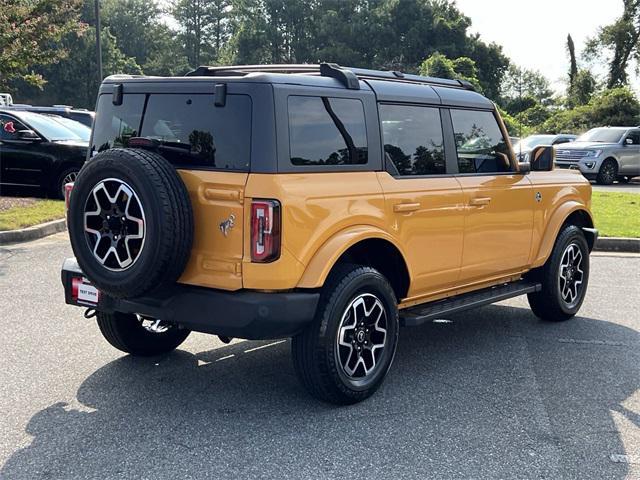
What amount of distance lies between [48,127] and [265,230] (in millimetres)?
10542

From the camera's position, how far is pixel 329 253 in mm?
4117

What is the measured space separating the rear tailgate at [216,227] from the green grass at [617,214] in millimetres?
7828

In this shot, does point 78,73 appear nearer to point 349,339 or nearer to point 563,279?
point 563,279

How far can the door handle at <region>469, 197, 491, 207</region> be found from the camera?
5273 mm

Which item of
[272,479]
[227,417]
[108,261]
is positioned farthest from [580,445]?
[108,261]

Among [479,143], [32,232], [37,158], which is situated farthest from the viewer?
[37,158]

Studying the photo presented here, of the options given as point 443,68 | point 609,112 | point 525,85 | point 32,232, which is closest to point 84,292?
point 32,232

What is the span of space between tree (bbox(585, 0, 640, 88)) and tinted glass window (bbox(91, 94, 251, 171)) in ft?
146

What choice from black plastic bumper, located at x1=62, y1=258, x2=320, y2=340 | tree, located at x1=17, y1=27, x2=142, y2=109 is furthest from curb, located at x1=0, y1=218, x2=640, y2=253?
tree, located at x1=17, y1=27, x2=142, y2=109

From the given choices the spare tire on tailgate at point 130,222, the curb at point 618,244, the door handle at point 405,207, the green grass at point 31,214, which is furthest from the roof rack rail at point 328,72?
the green grass at point 31,214

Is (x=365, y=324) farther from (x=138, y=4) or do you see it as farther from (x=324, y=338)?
(x=138, y=4)

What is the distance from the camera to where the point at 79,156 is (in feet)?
41.1

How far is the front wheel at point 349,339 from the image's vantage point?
4160mm

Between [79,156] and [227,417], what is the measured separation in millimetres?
9416
